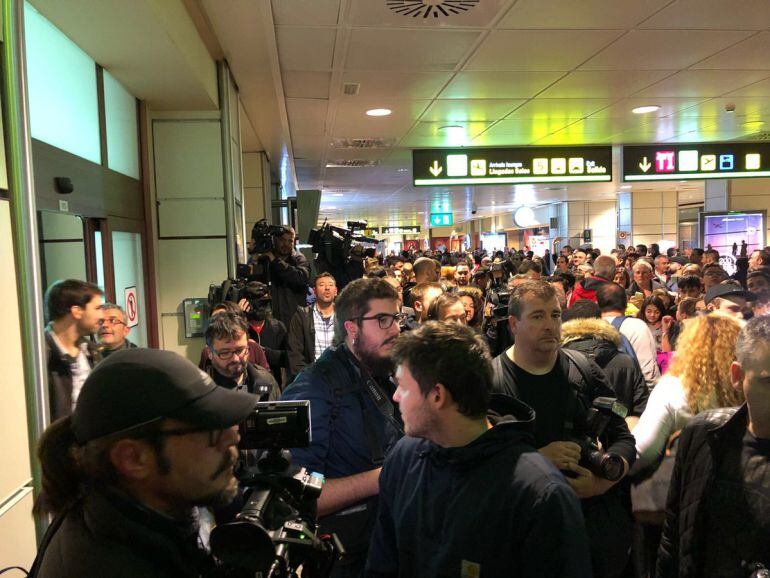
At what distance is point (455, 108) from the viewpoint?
684 centimetres

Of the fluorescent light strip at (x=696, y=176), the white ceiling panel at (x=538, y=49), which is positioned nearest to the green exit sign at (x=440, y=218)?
the fluorescent light strip at (x=696, y=176)

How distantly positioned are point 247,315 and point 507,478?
3828 mm

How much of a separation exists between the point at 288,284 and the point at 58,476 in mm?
4673

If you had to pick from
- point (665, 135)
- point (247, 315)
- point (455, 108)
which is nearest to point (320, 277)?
point (247, 315)

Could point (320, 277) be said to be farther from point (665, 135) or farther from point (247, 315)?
point (665, 135)

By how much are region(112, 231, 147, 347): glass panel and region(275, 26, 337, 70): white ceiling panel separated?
6.42 feet

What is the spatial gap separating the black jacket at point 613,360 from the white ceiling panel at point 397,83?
3108 millimetres

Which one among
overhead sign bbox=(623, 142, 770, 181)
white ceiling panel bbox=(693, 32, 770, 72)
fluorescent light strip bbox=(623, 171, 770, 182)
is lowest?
fluorescent light strip bbox=(623, 171, 770, 182)

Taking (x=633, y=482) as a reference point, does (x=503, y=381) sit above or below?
above

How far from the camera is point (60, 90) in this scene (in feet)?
11.5

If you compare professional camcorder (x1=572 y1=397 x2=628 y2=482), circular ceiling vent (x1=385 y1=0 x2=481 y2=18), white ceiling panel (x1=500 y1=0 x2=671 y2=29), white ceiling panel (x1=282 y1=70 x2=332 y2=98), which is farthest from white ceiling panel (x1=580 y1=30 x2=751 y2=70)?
professional camcorder (x1=572 y1=397 x2=628 y2=482)

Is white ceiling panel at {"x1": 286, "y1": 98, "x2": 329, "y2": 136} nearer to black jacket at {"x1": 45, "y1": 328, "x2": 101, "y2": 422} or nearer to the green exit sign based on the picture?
black jacket at {"x1": 45, "y1": 328, "x2": 101, "y2": 422}

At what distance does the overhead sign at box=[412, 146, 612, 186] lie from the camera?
8.91m

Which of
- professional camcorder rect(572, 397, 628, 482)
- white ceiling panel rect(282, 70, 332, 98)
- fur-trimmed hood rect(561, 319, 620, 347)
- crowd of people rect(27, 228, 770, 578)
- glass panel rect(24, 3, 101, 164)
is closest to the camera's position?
crowd of people rect(27, 228, 770, 578)
